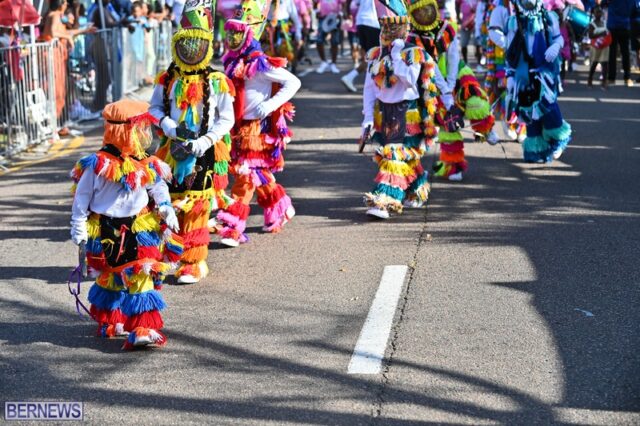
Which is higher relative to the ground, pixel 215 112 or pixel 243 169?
pixel 215 112

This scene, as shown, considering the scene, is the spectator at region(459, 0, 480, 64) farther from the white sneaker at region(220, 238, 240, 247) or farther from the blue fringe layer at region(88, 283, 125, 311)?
the blue fringe layer at region(88, 283, 125, 311)

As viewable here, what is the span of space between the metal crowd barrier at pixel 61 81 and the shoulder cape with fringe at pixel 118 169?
691cm

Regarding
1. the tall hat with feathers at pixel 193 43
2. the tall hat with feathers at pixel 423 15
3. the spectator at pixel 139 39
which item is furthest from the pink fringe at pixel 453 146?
the spectator at pixel 139 39

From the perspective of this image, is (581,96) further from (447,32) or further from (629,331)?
(629,331)

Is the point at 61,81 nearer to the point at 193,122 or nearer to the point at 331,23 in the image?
the point at 193,122

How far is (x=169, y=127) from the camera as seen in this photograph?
24.7 feet

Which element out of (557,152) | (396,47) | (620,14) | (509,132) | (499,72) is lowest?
A: (509,132)

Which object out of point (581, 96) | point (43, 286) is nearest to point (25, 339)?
point (43, 286)

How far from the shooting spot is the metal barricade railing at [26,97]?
513 inches

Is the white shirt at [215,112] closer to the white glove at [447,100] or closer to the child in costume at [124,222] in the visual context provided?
the child in costume at [124,222]

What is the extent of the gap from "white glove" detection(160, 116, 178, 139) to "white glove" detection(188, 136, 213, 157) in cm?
14

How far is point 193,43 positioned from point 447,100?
325 cm

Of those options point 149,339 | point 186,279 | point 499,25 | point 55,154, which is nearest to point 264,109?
point 186,279

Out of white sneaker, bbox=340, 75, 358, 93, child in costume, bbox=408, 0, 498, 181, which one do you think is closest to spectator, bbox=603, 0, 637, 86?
white sneaker, bbox=340, 75, 358, 93
